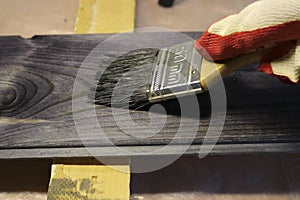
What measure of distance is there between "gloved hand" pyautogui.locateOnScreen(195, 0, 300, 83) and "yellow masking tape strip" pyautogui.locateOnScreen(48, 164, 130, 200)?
287 mm

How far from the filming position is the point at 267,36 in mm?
748

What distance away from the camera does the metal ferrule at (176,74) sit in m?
0.84

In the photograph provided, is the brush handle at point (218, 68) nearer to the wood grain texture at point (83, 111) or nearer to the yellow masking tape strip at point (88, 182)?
the wood grain texture at point (83, 111)

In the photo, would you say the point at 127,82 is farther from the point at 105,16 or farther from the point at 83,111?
the point at 105,16

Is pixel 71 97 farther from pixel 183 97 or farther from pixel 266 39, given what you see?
pixel 266 39

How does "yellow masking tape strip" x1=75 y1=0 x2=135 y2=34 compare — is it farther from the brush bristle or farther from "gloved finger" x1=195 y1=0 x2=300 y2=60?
"gloved finger" x1=195 y1=0 x2=300 y2=60

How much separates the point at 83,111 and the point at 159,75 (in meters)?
0.17

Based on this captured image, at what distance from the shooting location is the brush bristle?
2.85ft

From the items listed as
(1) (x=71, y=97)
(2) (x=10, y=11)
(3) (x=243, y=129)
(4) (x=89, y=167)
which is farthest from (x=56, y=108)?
(2) (x=10, y=11)

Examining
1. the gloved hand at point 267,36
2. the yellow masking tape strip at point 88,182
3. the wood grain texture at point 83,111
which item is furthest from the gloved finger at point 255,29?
the yellow masking tape strip at point 88,182

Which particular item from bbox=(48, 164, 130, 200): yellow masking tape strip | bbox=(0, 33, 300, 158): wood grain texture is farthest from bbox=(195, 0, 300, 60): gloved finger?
bbox=(48, 164, 130, 200): yellow masking tape strip

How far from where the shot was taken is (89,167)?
2.76 ft

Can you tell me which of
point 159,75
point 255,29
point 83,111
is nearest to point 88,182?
point 83,111

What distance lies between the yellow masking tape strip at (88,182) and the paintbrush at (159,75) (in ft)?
0.44
